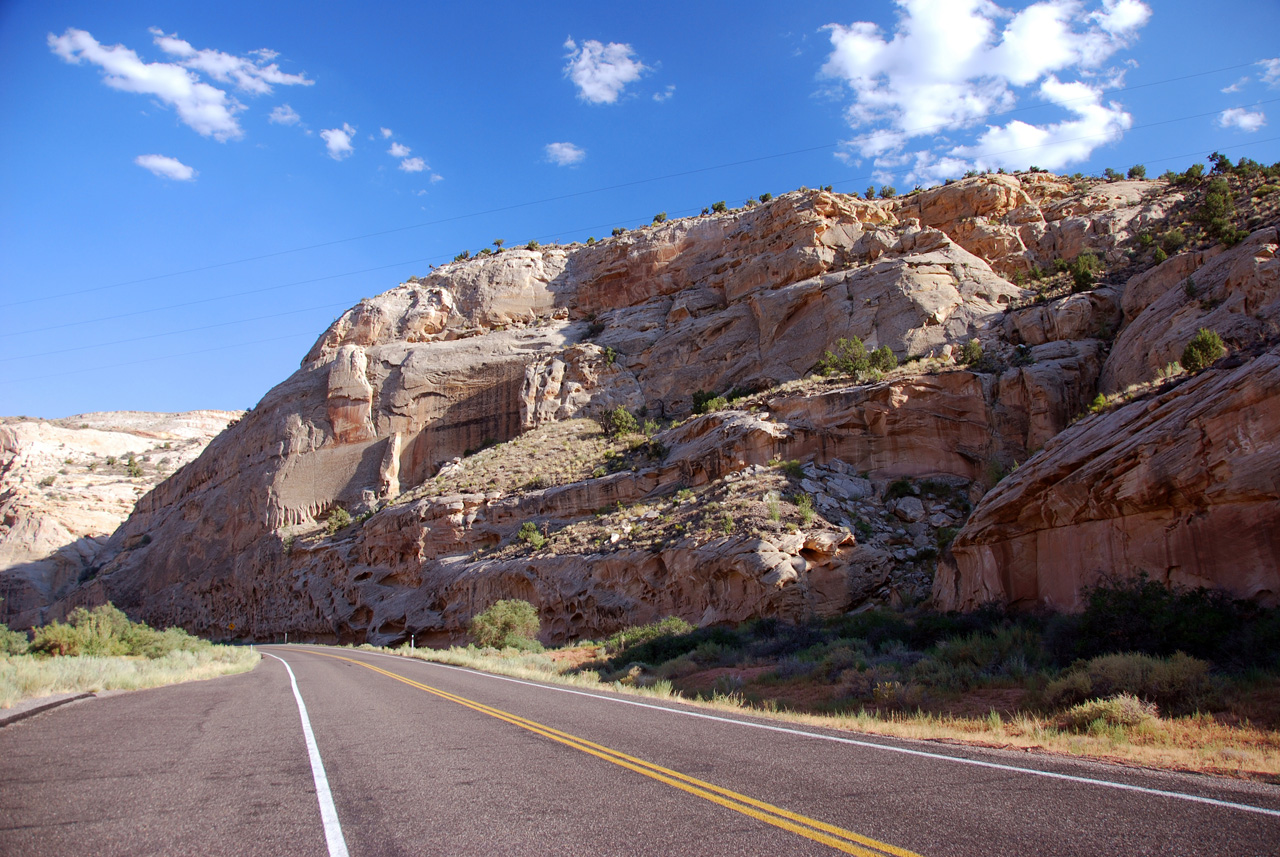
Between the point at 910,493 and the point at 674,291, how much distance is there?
105 feet

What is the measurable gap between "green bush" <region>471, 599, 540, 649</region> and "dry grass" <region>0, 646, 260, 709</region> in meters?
9.08

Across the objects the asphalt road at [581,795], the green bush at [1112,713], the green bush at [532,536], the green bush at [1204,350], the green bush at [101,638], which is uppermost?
the green bush at [1204,350]

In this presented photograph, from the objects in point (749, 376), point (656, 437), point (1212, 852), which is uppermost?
point (749, 376)

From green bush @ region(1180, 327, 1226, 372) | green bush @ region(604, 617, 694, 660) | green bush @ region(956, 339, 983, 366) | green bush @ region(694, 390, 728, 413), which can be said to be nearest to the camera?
green bush @ region(1180, 327, 1226, 372)

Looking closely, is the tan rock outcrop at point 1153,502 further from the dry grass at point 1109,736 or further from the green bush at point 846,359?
the green bush at point 846,359

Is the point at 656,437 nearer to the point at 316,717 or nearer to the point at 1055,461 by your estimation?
the point at 1055,461

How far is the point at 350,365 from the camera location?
2056 inches

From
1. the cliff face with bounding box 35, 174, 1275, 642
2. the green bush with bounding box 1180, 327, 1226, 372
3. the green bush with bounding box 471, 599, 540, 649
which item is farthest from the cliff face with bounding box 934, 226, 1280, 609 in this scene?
the green bush with bounding box 471, 599, 540, 649

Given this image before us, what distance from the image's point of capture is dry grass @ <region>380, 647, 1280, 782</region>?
639cm

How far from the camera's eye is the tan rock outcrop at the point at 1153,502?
11.3 m

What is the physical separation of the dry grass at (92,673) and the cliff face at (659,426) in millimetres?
13745

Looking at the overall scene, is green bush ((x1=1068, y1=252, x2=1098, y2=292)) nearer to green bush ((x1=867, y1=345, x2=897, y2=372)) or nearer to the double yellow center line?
green bush ((x1=867, y1=345, x2=897, y2=372))

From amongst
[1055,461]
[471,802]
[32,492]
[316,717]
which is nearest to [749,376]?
[1055,461]

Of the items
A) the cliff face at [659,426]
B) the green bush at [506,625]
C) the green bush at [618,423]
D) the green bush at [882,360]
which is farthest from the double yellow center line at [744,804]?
the green bush at [618,423]
